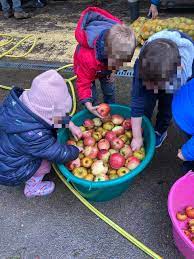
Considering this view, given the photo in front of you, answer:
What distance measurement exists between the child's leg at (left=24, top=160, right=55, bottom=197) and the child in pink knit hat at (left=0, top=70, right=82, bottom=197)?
144 mm

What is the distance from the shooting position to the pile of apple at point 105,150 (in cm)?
233

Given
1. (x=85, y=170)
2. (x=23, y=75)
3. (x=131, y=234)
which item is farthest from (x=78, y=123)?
(x=23, y=75)

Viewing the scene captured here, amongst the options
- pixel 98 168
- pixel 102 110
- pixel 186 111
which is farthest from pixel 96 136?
pixel 186 111

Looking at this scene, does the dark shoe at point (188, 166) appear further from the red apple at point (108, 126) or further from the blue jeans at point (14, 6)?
the blue jeans at point (14, 6)

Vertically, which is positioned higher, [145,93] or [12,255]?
[145,93]

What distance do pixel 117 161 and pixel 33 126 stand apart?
61 cm

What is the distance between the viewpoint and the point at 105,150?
2451mm

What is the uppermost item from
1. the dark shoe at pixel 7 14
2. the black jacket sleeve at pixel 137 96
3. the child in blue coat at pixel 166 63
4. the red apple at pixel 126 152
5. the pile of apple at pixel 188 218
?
the child in blue coat at pixel 166 63

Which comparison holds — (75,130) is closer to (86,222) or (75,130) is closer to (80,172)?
(80,172)

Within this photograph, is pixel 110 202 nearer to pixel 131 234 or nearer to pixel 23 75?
pixel 131 234

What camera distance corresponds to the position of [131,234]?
2.21 metres

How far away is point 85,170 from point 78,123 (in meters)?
0.46

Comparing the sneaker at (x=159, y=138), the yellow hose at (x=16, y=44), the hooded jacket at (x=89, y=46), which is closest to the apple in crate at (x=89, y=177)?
the hooded jacket at (x=89, y=46)

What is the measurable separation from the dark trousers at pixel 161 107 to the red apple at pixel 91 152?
1.58ft
